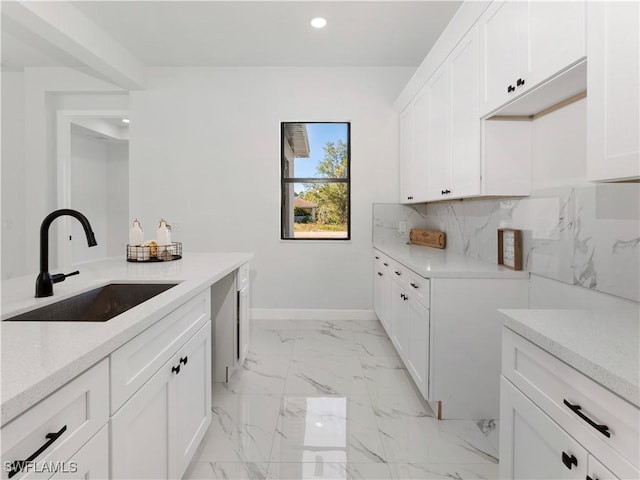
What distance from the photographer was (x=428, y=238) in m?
3.61

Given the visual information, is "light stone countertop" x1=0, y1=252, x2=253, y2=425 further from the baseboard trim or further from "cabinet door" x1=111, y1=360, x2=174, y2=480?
the baseboard trim

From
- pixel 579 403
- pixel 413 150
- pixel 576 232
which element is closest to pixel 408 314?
pixel 576 232

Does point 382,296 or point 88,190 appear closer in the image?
point 382,296

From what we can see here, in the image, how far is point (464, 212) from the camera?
2994 mm

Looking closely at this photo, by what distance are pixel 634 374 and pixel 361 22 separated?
3289mm

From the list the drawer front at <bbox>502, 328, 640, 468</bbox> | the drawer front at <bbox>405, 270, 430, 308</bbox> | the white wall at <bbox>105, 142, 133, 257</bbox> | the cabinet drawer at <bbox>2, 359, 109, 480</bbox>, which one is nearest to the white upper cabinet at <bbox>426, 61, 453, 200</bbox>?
the drawer front at <bbox>405, 270, 430, 308</bbox>

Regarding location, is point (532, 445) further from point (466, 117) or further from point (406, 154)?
point (406, 154)

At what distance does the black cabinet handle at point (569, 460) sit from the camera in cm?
82

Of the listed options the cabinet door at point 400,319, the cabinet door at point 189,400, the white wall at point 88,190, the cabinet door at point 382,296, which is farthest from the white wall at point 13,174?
the cabinet door at point 400,319

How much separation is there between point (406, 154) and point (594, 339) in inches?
120

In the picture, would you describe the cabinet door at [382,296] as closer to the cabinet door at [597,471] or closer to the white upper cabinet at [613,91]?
the white upper cabinet at [613,91]

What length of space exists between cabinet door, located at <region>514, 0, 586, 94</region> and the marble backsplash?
532 mm

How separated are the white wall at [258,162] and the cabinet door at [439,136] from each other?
3.79ft

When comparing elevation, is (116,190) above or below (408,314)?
above
